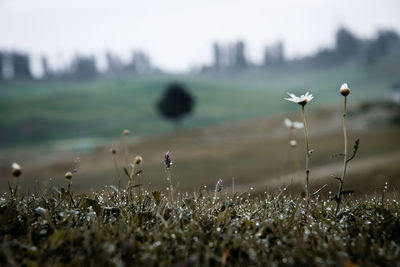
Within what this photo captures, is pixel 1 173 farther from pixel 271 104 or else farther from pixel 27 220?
pixel 271 104

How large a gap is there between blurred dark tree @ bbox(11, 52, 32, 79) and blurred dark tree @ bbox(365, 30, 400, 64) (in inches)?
4742

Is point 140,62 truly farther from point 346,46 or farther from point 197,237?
point 197,237

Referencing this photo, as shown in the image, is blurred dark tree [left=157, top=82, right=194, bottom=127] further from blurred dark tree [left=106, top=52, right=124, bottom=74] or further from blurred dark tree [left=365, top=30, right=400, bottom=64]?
blurred dark tree [left=106, top=52, right=124, bottom=74]

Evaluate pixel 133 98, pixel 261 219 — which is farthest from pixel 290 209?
pixel 133 98

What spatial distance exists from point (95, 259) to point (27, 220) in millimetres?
794

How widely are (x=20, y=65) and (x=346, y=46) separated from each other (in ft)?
401

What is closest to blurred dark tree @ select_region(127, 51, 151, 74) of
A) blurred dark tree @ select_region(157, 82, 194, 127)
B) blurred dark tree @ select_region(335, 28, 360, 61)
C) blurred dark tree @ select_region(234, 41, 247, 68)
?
blurred dark tree @ select_region(234, 41, 247, 68)

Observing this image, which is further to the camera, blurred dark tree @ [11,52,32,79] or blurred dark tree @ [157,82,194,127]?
blurred dark tree @ [11,52,32,79]

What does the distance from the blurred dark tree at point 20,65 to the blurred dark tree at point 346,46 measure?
11702 cm

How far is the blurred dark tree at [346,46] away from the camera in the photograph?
125 m

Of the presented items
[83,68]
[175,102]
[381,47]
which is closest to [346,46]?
[381,47]

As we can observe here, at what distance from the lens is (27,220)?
7.36 feet

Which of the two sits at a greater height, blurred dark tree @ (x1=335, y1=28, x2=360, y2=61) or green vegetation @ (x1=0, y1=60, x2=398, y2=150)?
blurred dark tree @ (x1=335, y1=28, x2=360, y2=61)

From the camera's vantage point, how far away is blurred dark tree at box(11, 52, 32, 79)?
119 m
